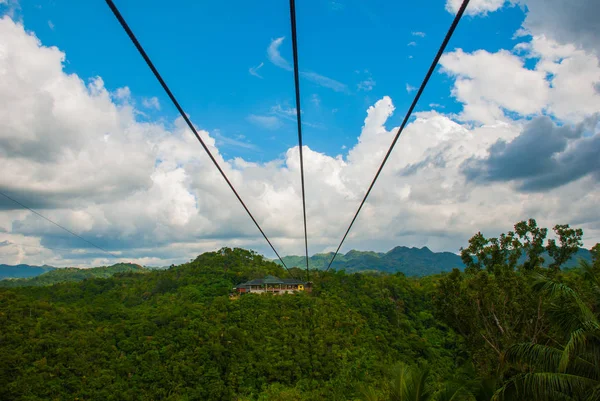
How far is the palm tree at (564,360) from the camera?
5.03 m

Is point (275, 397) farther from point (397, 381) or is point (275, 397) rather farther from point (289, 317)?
point (397, 381)

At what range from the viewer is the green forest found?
21.7 feet

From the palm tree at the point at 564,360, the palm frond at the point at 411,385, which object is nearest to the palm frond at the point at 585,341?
the palm tree at the point at 564,360

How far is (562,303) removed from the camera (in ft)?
20.2

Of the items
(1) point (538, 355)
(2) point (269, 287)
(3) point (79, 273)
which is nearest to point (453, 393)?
(1) point (538, 355)

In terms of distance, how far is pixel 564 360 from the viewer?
4.73 metres

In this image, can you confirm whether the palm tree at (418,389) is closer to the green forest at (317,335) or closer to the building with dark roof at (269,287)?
the green forest at (317,335)

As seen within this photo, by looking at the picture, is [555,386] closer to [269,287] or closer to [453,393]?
[453,393]

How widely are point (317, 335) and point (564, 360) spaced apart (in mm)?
28804

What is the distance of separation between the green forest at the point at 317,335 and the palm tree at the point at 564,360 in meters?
0.02

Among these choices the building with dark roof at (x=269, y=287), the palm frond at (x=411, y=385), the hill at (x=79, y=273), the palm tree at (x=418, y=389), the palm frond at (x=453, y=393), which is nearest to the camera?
the palm frond at (x=453, y=393)

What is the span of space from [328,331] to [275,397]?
10.1 m

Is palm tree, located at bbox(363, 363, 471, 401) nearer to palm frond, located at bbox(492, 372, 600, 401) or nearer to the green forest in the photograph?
the green forest

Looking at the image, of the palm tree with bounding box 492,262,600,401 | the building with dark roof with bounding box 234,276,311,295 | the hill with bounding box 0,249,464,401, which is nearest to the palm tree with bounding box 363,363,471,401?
the palm tree with bounding box 492,262,600,401
